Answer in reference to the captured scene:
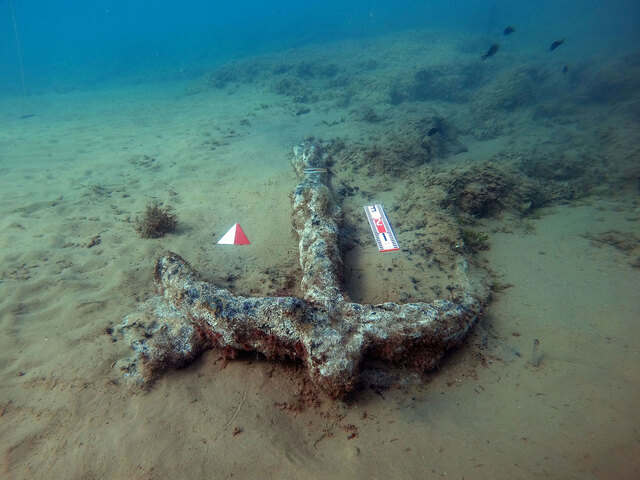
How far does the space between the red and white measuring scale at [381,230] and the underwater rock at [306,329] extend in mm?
1403

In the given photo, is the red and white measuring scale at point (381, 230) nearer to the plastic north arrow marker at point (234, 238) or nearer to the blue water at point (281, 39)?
the plastic north arrow marker at point (234, 238)

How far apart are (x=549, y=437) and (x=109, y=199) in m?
8.76

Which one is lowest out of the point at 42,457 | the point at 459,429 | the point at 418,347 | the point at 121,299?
the point at 42,457

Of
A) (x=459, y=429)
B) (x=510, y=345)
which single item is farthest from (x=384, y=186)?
(x=459, y=429)

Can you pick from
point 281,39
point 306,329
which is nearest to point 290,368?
point 306,329

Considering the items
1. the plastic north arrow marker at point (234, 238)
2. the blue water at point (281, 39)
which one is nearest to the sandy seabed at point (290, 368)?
the plastic north arrow marker at point (234, 238)

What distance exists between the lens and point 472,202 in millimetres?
5660

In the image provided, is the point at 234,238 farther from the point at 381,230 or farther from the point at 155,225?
the point at 381,230

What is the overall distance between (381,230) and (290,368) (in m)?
2.92

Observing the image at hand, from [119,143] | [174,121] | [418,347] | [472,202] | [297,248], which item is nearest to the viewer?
[418,347]

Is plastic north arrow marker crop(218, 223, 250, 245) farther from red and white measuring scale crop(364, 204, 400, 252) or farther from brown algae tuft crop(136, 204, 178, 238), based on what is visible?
red and white measuring scale crop(364, 204, 400, 252)

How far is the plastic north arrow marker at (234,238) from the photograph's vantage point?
5.32 m

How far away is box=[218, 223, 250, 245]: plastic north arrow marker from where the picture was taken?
5322 mm

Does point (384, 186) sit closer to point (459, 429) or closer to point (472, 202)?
point (472, 202)
